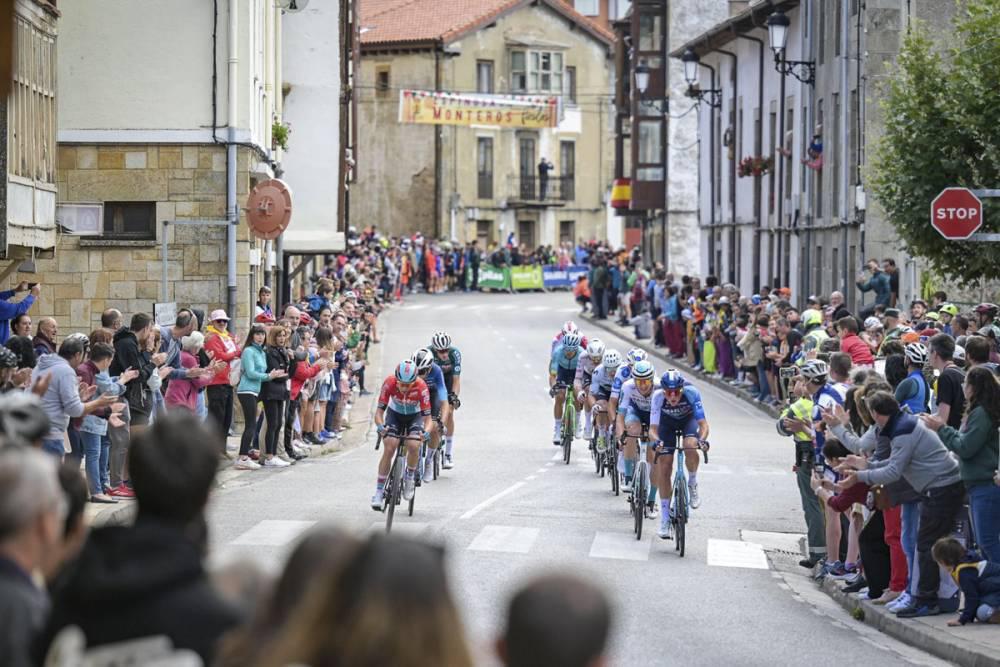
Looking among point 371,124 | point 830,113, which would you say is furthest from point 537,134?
point 830,113

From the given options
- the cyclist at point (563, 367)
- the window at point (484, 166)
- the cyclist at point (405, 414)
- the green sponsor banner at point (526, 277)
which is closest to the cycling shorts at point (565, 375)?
the cyclist at point (563, 367)

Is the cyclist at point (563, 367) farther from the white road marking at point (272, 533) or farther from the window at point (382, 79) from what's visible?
the window at point (382, 79)

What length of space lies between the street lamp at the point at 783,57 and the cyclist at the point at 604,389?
47.9ft

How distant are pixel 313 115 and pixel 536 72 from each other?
46.3m

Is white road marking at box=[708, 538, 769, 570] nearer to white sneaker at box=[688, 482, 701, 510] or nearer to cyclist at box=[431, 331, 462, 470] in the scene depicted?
white sneaker at box=[688, 482, 701, 510]

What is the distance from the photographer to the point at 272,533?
52.0 feet

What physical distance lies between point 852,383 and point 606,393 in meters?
6.22

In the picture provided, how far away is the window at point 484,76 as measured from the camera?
79.8m

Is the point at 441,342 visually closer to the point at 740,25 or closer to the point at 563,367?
the point at 563,367

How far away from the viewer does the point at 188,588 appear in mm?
4520

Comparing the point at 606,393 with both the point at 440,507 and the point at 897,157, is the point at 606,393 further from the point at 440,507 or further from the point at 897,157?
the point at 897,157

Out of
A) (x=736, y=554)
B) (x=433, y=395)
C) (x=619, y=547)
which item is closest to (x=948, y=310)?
(x=433, y=395)

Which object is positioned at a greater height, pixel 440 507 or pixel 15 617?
pixel 15 617

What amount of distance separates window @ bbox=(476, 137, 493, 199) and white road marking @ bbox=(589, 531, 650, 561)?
63.4 meters
